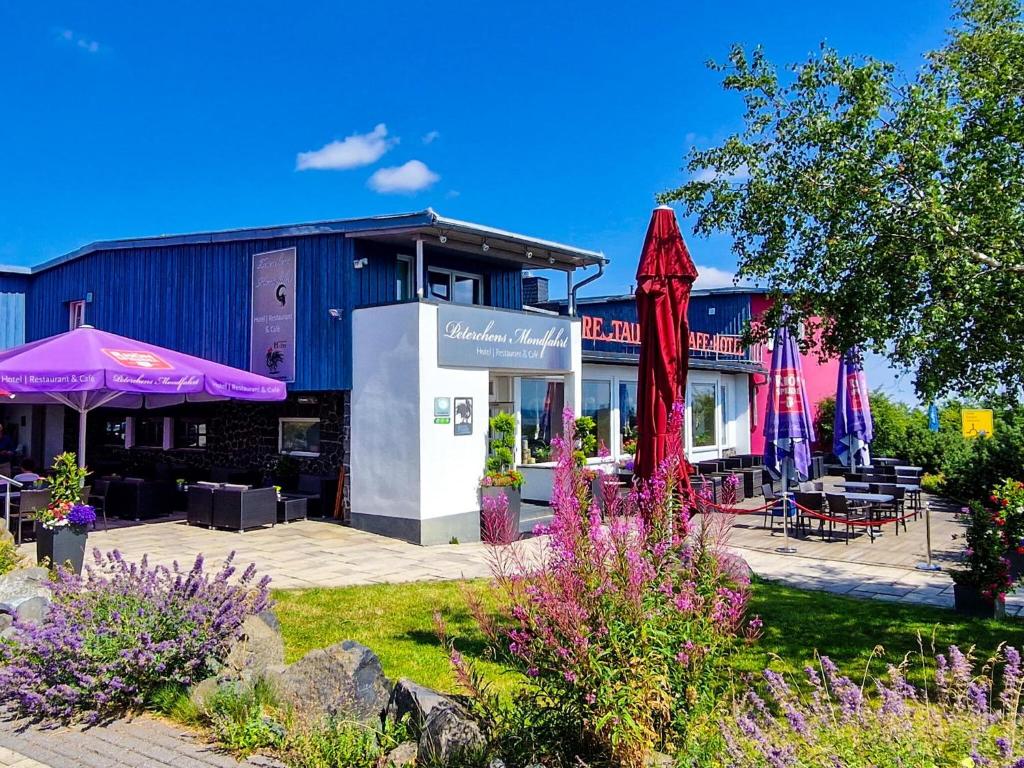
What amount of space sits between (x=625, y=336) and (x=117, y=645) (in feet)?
47.5

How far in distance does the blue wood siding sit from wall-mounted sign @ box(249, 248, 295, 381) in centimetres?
17

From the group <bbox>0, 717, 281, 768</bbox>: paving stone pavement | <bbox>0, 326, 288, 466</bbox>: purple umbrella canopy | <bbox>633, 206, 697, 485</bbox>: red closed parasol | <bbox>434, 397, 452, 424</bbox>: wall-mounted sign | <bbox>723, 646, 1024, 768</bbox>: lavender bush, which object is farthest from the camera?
<bbox>434, 397, 452, 424</bbox>: wall-mounted sign

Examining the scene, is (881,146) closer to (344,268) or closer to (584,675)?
(584,675)

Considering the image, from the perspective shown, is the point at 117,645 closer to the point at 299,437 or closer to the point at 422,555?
A: the point at 422,555

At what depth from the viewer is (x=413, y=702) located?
3.97 metres

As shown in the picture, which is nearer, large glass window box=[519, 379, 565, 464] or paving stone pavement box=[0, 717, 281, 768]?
paving stone pavement box=[0, 717, 281, 768]

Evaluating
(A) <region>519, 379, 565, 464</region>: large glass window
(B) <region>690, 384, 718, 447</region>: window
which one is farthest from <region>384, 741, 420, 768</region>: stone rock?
(B) <region>690, 384, 718, 447</region>: window

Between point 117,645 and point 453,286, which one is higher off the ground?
point 453,286

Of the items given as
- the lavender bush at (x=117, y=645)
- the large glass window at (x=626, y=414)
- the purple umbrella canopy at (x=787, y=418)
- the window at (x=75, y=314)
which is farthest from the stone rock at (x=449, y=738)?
the window at (x=75, y=314)

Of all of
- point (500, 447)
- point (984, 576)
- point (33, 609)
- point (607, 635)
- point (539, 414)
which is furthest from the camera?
point (539, 414)

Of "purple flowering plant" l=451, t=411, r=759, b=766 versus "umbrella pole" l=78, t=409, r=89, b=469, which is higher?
"umbrella pole" l=78, t=409, r=89, b=469

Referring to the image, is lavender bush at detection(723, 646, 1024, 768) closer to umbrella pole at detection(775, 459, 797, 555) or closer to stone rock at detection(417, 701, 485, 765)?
stone rock at detection(417, 701, 485, 765)

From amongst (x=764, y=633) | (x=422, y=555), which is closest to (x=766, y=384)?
(x=422, y=555)

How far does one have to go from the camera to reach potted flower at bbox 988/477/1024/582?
27.5 ft
